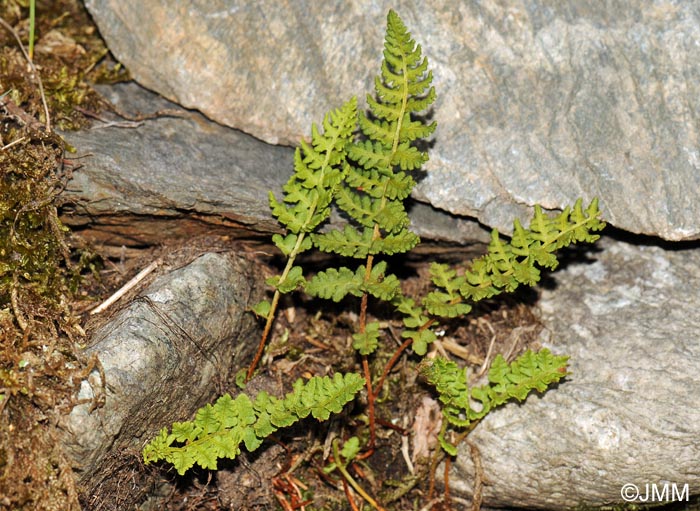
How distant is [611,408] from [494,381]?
0.64 m

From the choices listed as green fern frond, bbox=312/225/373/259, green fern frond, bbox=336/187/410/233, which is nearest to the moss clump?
green fern frond, bbox=312/225/373/259

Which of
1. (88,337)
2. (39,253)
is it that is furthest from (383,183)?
(39,253)

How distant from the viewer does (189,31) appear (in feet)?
14.2

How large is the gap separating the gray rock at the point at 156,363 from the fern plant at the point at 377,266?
0.17 m

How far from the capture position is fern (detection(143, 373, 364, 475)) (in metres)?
3.41

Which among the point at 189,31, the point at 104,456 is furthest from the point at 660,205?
the point at 104,456

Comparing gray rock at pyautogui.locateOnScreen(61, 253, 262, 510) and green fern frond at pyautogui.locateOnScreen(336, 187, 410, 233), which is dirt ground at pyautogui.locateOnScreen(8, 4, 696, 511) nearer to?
gray rock at pyautogui.locateOnScreen(61, 253, 262, 510)

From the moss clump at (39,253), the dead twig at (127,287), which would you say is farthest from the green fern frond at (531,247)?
the moss clump at (39,253)

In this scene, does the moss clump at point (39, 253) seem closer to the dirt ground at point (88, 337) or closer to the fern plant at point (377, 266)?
the dirt ground at point (88, 337)

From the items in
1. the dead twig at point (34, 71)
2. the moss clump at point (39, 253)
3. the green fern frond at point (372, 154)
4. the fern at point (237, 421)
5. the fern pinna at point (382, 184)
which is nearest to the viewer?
the moss clump at point (39, 253)

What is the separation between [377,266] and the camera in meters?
3.86

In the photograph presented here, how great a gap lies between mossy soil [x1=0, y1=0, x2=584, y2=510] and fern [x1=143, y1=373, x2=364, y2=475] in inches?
12.7

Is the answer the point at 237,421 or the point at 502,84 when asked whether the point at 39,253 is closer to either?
the point at 237,421

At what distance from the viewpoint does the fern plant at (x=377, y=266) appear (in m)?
3.50
